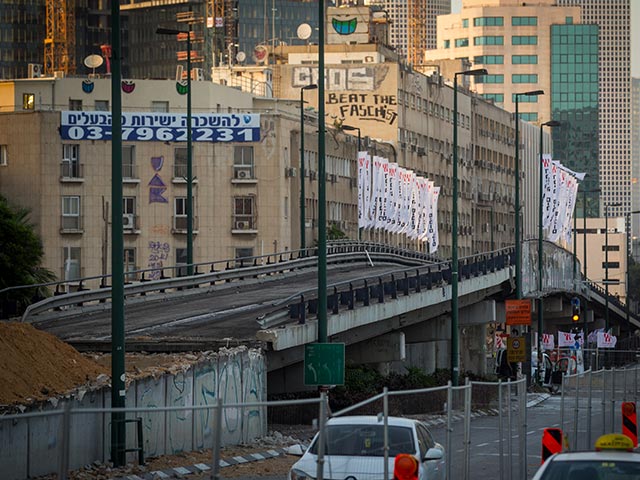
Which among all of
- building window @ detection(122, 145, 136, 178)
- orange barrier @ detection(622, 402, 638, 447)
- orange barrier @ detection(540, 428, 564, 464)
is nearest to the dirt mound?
orange barrier @ detection(540, 428, 564, 464)

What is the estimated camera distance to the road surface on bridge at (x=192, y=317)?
43.9m

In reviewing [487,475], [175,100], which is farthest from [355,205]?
[487,475]

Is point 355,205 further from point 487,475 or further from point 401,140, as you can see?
point 487,475

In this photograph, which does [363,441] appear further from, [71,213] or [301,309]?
[71,213]

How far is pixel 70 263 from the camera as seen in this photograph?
345 ft

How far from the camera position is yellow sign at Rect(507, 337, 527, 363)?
2377 inches

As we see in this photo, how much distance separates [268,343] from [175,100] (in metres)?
75.5

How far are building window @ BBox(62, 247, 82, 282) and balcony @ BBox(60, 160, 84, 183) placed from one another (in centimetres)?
386

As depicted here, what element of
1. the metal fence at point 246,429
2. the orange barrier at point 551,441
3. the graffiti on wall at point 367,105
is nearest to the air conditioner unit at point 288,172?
the graffiti on wall at point 367,105

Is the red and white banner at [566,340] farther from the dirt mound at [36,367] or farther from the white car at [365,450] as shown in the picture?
the white car at [365,450]

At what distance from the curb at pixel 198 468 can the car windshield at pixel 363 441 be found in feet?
4.73

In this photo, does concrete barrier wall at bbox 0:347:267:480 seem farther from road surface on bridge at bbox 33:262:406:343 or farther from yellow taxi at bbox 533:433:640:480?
road surface on bridge at bbox 33:262:406:343

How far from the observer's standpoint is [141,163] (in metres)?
106

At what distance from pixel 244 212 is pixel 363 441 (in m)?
85.8
